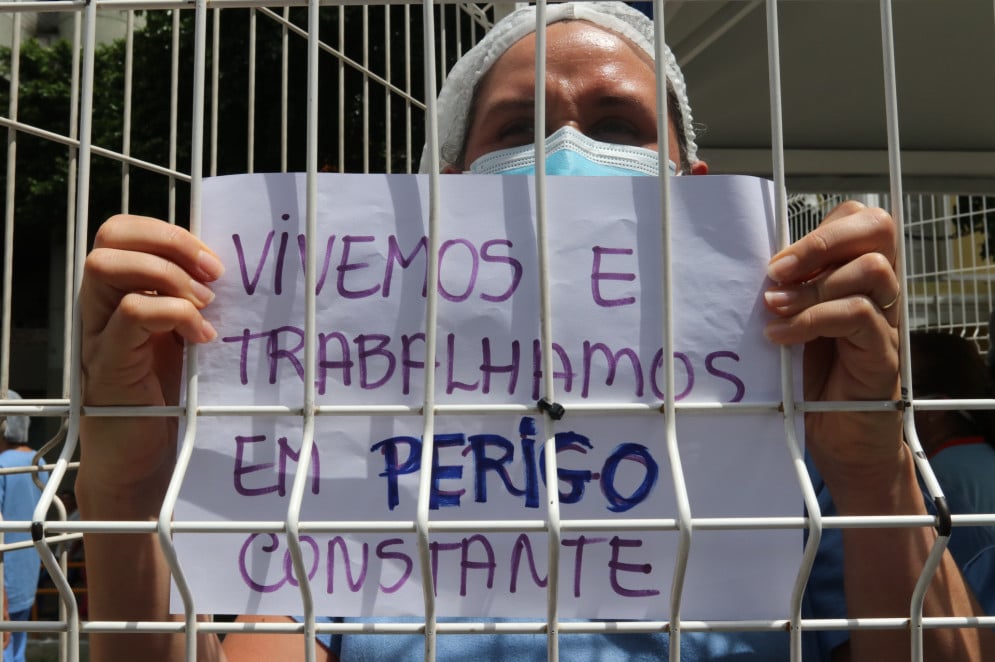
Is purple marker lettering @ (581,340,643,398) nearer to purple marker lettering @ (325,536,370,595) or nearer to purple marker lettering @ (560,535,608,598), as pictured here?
purple marker lettering @ (560,535,608,598)

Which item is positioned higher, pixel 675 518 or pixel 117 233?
pixel 117 233

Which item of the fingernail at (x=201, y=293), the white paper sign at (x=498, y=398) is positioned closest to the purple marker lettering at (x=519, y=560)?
the white paper sign at (x=498, y=398)

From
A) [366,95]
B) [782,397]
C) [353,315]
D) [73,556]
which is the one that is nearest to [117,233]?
[353,315]

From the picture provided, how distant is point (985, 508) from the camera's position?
6.10 ft

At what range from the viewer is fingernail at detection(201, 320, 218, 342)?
2.25ft

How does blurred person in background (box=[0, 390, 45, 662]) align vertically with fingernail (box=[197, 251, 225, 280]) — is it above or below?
below

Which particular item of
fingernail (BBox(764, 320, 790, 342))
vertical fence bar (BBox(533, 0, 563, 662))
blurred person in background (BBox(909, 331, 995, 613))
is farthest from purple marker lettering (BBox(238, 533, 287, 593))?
blurred person in background (BBox(909, 331, 995, 613))

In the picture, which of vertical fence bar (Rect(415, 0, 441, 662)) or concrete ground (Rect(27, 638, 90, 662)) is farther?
concrete ground (Rect(27, 638, 90, 662))

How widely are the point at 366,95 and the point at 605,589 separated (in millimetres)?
1545

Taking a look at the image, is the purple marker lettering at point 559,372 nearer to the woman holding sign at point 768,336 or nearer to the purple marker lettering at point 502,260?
the purple marker lettering at point 502,260

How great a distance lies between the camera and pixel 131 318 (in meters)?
0.68

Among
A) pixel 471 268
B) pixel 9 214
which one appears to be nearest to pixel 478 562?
pixel 471 268

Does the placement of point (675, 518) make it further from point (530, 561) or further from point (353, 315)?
point (353, 315)

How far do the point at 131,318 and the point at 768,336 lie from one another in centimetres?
52
